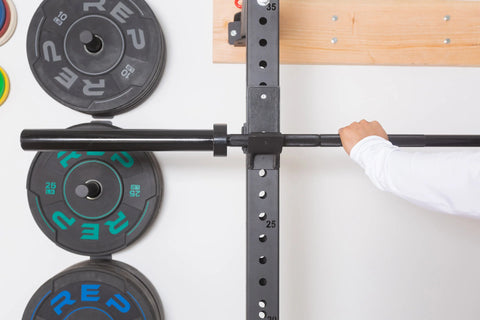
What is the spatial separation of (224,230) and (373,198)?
373 mm

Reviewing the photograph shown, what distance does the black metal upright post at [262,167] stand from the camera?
0.61 meters

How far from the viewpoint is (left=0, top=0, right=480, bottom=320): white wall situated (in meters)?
0.83

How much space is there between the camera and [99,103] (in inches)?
31.1

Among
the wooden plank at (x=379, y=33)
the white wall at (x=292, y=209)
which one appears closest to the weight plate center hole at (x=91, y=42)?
the white wall at (x=292, y=209)

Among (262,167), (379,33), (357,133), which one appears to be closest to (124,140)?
(262,167)

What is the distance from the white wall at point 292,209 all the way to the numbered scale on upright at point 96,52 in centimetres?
5

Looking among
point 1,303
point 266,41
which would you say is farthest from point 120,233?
point 266,41

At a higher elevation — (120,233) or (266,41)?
(266,41)

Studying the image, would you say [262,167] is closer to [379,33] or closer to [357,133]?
[357,133]

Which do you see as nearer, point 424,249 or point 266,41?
point 266,41

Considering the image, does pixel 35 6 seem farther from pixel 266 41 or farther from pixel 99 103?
pixel 266 41

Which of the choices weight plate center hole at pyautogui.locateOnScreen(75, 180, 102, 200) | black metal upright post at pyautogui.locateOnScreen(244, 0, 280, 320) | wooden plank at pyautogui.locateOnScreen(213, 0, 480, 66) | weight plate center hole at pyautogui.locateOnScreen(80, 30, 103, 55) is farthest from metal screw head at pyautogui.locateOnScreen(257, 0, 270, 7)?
weight plate center hole at pyautogui.locateOnScreen(75, 180, 102, 200)

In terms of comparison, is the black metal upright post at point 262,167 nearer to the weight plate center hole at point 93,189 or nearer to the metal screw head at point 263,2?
the metal screw head at point 263,2

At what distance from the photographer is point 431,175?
21.5 inches
